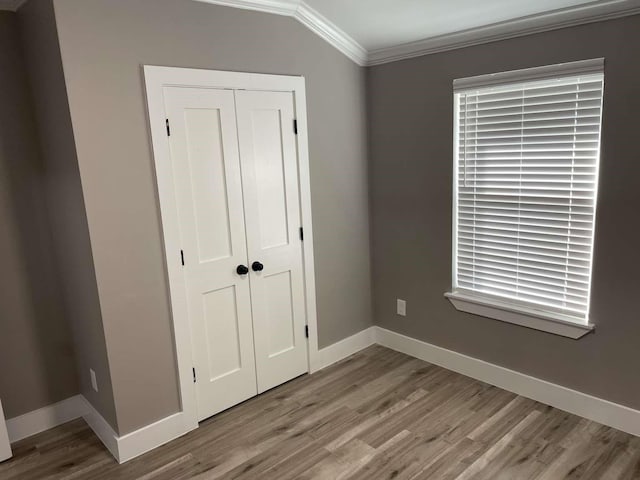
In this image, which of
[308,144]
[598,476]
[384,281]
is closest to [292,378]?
[384,281]

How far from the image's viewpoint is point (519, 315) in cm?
293

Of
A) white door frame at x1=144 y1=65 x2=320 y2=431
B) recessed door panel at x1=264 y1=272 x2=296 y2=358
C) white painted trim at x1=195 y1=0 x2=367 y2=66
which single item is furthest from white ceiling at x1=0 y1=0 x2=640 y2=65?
recessed door panel at x1=264 y1=272 x2=296 y2=358

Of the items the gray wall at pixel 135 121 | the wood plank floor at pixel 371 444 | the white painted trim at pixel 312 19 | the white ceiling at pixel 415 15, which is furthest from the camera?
the white painted trim at pixel 312 19

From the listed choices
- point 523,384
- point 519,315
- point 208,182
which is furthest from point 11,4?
point 523,384

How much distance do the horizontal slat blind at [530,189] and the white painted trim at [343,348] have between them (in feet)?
3.24

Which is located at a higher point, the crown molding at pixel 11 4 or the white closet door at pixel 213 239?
the crown molding at pixel 11 4

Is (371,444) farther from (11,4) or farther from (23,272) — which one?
(11,4)

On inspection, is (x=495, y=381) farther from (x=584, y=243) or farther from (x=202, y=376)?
(x=202, y=376)

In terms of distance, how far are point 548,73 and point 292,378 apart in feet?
8.30

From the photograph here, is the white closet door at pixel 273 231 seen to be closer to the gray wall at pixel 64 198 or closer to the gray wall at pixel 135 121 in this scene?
the gray wall at pixel 135 121

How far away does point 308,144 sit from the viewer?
3.21 metres

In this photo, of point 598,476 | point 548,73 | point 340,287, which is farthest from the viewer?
point 340,287

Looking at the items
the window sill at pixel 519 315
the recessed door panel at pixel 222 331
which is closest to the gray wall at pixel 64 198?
the recessed door panel at pixel 222 331

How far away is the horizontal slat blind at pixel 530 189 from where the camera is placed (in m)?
2.56
